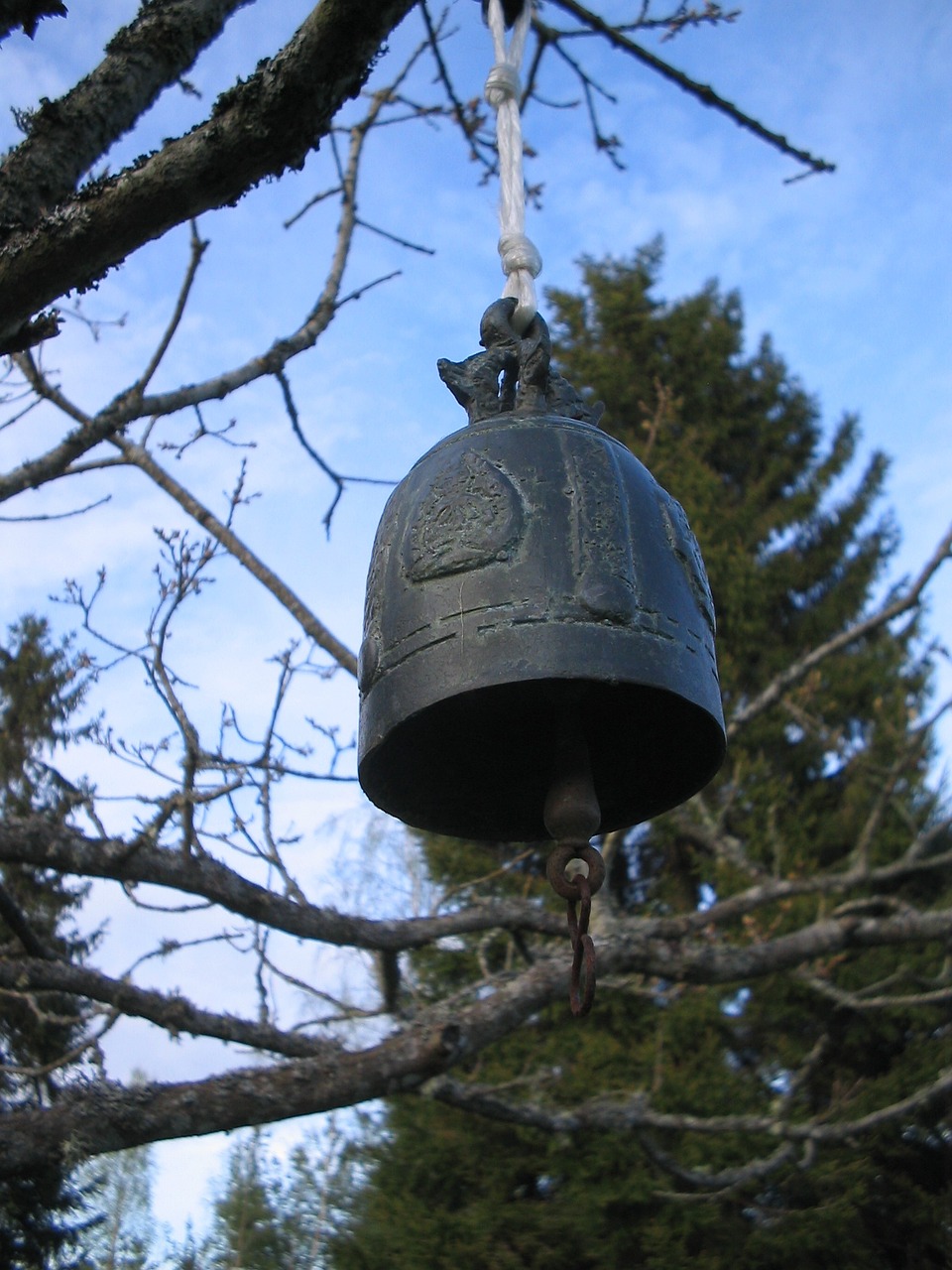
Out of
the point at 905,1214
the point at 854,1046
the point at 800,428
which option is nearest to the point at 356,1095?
the point at 905,1214

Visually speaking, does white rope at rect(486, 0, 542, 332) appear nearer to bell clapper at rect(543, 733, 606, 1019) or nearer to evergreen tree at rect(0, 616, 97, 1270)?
bell clapper at rect(543, 733, 606, 1019)

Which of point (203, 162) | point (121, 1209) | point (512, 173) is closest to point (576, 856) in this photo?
point (203, 162)

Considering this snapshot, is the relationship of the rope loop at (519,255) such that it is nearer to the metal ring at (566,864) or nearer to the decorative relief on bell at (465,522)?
the decorative relief on bell at (465,522)

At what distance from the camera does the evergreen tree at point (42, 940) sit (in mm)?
5871

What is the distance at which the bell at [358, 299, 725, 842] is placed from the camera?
68.5 inches

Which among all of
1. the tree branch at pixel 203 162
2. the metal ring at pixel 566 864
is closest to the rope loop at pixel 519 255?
the tree branch at pixel 203 162

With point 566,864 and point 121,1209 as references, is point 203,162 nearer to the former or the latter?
point 566,864

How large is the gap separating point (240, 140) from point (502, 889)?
6631 mm

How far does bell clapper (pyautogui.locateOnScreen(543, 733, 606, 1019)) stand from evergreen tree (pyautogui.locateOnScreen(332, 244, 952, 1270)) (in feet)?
11.2

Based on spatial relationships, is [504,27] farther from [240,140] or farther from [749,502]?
[749,502]

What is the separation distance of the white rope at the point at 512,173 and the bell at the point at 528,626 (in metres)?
0.13

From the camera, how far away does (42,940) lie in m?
5.46

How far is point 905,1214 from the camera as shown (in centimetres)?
641

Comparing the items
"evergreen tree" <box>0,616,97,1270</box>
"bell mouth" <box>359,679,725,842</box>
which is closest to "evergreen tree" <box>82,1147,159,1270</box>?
"evergreen tree" <box>0,616,97,1270</box>
